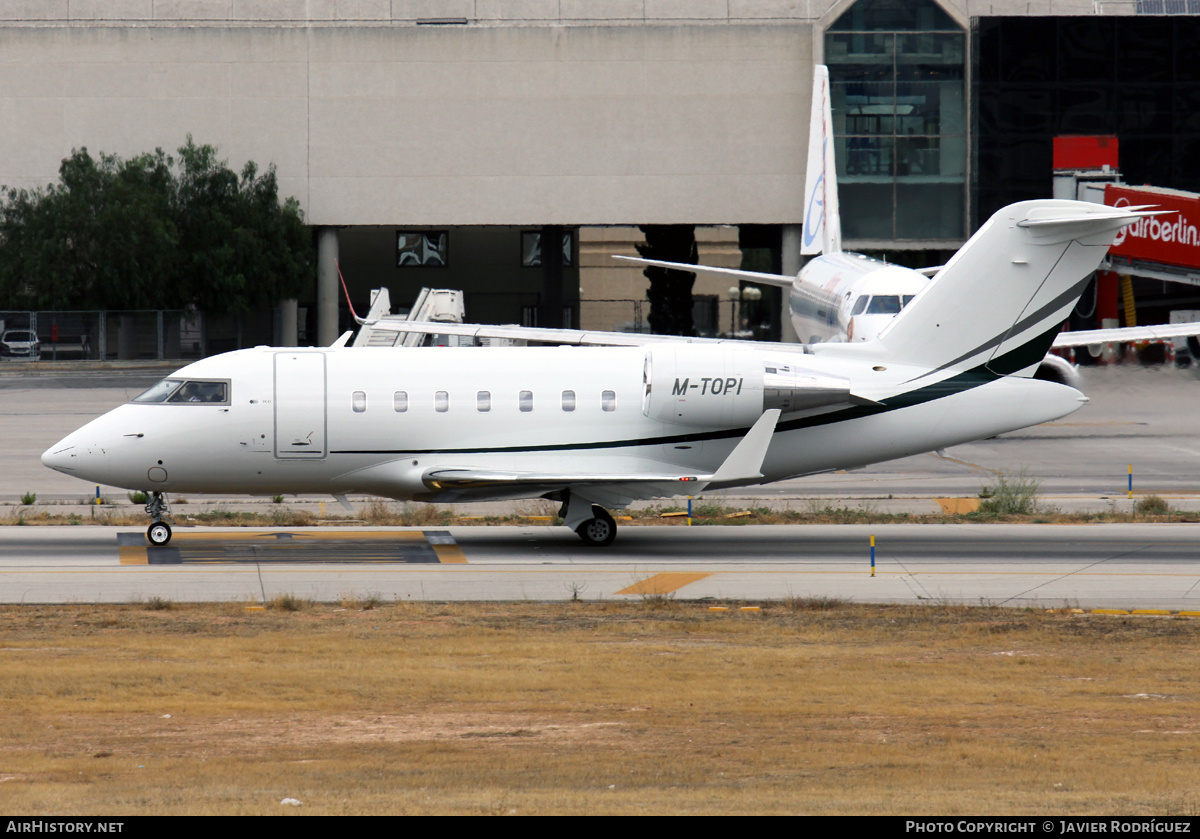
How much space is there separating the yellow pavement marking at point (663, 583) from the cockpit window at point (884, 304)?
657 inches

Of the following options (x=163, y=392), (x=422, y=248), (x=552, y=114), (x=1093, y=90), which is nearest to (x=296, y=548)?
(x=163, y=392)

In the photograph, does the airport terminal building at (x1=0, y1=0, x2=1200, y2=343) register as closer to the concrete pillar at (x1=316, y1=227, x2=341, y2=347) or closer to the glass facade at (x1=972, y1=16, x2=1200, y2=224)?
the concrete pillar at (x1=316, y1=227, x2=341, y2=347)

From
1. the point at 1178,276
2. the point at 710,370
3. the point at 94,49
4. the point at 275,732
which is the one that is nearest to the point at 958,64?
the point at 1178,276

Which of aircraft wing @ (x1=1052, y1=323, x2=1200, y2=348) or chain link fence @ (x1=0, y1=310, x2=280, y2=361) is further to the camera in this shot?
chain link fence @ (x1=0, y1=310, x2=280, y2=361)

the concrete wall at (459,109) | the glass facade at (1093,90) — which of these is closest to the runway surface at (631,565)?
the glass facade at (1093,90)

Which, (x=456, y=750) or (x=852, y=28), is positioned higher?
(x=852, y=28)

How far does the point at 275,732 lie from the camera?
43.3ft

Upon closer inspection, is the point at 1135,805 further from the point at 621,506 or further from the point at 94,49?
the point at 94,49

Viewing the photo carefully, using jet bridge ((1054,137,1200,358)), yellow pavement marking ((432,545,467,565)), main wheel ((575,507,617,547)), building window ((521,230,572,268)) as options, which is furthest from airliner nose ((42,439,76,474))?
building window ((521,230,572,268))

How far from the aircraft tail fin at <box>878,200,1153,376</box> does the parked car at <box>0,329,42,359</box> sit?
57173 mm

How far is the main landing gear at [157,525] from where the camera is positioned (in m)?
25.8

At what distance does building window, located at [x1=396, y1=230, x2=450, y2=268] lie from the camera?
92062mm

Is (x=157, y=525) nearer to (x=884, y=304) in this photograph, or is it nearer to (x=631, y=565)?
(x=631, y=565)
